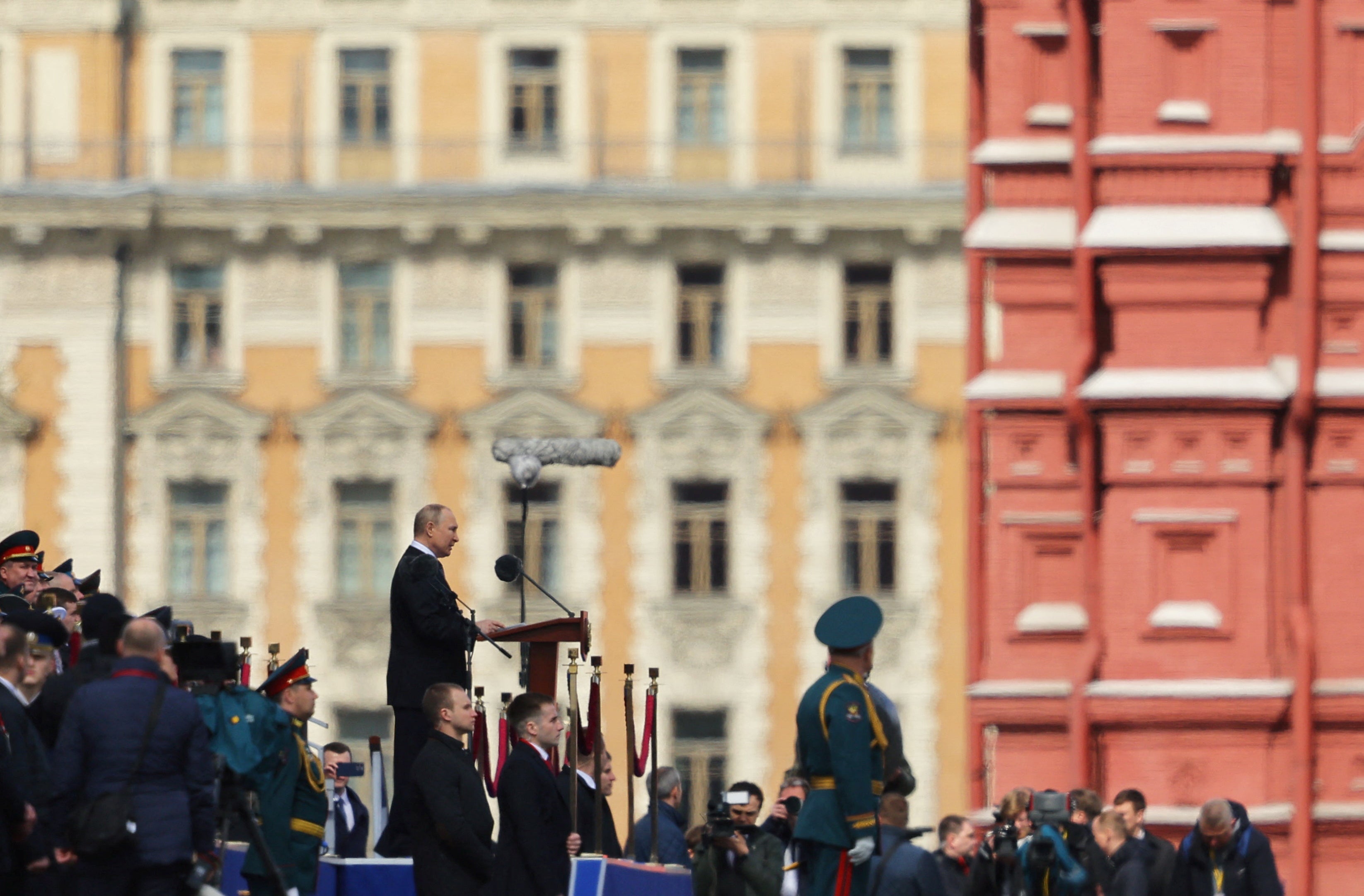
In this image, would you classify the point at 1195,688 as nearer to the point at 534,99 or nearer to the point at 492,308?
the point at 492,308

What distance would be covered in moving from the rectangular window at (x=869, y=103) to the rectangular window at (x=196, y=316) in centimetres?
819

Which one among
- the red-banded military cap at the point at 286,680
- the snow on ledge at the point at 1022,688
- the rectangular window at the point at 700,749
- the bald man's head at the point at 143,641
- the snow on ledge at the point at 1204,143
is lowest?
the rectangular window at the point at 700,749

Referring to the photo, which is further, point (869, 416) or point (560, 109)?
point (560, 109)

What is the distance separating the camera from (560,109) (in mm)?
43156

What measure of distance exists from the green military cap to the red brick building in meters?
4.44

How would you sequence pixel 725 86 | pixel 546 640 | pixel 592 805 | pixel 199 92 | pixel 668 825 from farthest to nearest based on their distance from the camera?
pixel 199 92, pixel 725 86, pixel 668 825, pixel 592 805, pixel 546 640

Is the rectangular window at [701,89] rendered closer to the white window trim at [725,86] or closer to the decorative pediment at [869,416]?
the white window trim at [725,86]

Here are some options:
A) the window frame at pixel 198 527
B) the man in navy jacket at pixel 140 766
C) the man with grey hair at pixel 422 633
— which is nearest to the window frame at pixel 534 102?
the window frame at pixel 198 527

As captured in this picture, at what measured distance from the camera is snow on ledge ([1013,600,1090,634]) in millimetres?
19188

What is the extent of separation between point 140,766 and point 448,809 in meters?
1.55

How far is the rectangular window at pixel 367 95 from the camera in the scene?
43.4 m

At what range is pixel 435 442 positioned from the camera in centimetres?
4303

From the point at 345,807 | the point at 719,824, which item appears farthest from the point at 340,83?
the point at 719,824

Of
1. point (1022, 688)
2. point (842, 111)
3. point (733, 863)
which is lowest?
point (733, 863)
